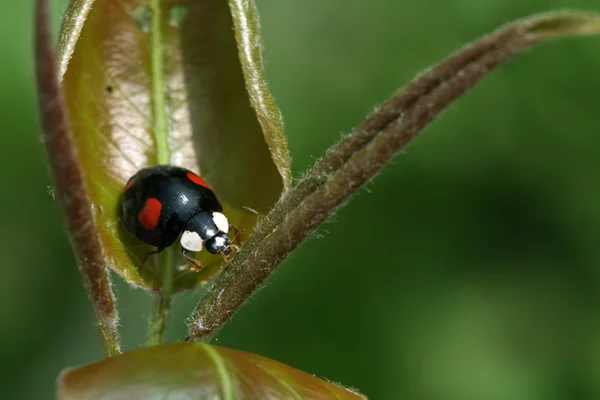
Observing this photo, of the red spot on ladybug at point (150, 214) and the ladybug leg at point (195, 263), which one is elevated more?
the red spot on ladybug at point (150, 214)

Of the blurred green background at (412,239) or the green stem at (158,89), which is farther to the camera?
the blurred green background at (412,239)

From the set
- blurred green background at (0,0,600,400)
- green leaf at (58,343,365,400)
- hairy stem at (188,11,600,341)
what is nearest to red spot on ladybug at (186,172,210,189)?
hairy stem at (188,11,600,341)

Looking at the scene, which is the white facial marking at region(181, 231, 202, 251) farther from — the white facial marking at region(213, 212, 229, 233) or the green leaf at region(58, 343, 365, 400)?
the green leaf at region(58, 343, 365, 400)

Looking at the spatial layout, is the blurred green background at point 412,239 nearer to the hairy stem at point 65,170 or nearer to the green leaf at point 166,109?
the green leaf at point 166,109

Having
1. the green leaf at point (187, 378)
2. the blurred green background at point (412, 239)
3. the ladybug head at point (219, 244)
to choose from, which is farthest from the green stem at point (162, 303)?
the blurred green background at point (412, 239)

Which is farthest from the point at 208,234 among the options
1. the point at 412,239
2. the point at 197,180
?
the point at 412,239
